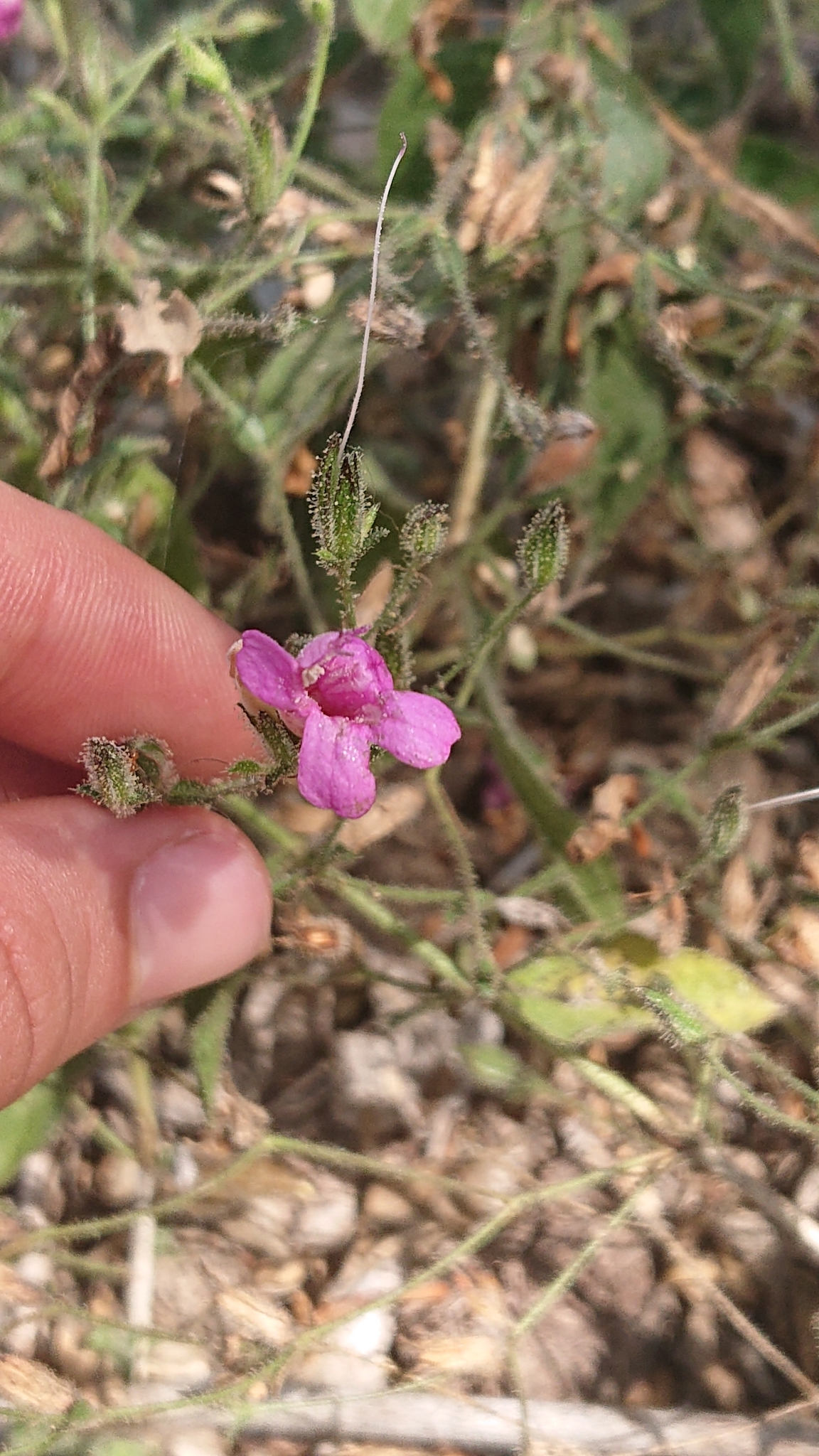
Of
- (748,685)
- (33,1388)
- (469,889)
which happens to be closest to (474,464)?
(748,685)

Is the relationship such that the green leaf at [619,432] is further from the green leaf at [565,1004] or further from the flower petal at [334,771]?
the flower petal at [334,771]

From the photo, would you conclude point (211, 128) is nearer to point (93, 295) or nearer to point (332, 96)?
point (93, 295)

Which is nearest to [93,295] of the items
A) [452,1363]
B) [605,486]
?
[605,486]

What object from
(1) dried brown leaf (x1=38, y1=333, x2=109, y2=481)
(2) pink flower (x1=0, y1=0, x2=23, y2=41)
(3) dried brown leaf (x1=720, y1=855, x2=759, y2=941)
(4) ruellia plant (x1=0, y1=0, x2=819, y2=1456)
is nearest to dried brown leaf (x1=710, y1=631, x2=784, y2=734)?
(4) ruellia plant (x1=0, y1=0, x2=819, y2=1456)

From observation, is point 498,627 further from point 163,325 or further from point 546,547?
point 163,325

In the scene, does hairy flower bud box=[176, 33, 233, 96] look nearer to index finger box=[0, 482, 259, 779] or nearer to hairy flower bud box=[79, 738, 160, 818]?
index finger box=[0, 482, 259, 779]

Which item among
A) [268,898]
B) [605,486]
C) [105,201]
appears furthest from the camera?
[605,486]
